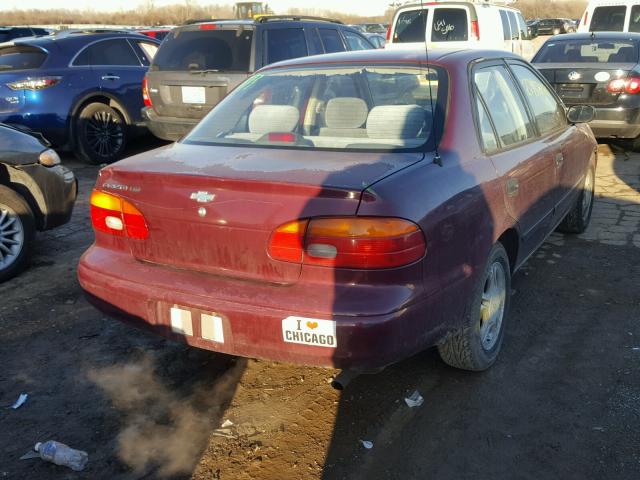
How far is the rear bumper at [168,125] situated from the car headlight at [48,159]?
3.00m

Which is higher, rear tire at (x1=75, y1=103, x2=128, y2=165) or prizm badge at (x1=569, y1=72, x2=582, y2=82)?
prizm badge at (x1=569, y1=72, x2=582, y2=82)

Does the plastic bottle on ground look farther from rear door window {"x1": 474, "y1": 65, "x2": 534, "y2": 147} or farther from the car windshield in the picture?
rear door window {"x1": 474, "y1": 65, "x2": 534, "y2": 147}

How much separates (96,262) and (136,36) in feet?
25.5

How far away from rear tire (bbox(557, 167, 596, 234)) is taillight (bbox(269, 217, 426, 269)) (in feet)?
11.0

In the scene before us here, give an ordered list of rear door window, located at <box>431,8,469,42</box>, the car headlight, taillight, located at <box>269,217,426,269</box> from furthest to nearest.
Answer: rear door window, located at <box>431,8,469,42</box> → the car headlight → taillight, located at <box>269,217,426,269</box>

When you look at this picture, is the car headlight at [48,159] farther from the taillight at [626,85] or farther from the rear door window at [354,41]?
the taillight at [626,85]

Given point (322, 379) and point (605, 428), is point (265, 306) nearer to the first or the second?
point (322, 379)

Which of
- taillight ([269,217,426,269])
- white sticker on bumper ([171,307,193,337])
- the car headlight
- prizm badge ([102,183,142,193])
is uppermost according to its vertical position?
prizm badge ([102,183,142,193])

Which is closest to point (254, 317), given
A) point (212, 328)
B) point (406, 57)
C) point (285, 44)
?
point (212, 328)

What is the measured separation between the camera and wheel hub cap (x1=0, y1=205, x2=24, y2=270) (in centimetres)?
483

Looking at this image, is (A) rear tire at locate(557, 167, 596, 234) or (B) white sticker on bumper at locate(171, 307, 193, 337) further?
(A) rear tire at locate(557, 167, 596, 234)

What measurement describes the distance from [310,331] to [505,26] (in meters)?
13.9

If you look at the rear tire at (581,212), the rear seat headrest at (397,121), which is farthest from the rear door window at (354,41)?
the rear seat headrest at (397,121)

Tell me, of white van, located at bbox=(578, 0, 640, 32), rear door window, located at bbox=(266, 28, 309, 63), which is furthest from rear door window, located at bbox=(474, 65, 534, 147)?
white van, located at bbox=(578, 0, 640, 32)
